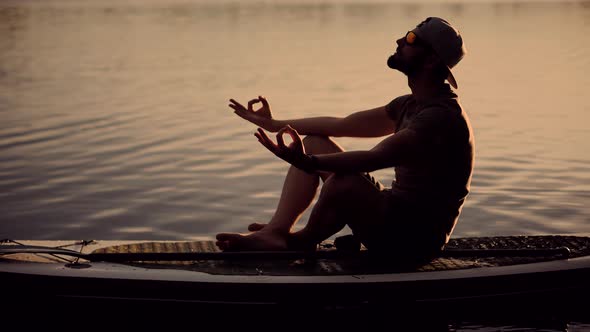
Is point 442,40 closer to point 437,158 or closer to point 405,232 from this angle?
point 437,158

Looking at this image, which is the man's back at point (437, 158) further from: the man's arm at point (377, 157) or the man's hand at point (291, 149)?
the man's hand at point (291, 149)

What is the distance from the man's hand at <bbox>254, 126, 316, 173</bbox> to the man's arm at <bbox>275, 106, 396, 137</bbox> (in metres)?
0.90

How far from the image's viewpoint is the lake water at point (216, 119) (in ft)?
34.4

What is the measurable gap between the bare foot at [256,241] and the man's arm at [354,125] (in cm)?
70

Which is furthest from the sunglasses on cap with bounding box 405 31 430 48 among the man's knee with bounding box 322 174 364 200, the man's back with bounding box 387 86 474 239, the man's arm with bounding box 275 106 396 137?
the man's knee with bounding box 322 174 364 200

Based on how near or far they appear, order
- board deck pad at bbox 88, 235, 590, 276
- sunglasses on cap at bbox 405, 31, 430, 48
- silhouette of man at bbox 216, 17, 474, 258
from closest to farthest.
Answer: silhouette of man at bbox 216, 17, 474, 258 → sunglasses on cap at bbox 405, 31, 430, 48 → board deck pad at bbox 88, 235, 590, 276

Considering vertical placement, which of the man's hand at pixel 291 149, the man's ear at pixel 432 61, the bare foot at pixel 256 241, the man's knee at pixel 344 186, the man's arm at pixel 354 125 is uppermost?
the man's ear at pixel 432 61

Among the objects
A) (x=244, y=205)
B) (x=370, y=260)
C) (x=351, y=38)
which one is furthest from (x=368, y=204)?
(x=351, y=38)

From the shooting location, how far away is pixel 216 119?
1686cm

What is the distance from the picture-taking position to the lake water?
10470mm

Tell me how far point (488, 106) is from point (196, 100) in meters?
5.85

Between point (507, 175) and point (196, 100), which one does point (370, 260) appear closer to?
point (507, 175)

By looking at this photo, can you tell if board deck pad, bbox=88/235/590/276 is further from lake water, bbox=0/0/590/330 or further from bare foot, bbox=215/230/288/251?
lake water, bbox=0/0/590/330

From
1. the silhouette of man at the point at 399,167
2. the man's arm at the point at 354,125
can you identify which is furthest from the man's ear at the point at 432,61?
the man's arm at the point at 354,125
